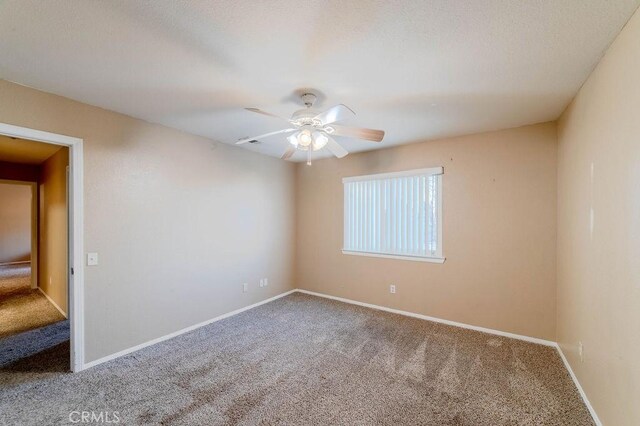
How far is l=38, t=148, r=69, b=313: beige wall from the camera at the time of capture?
369cm

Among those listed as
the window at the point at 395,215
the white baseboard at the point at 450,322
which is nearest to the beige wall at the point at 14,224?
the white baseboard at the point at 450,322

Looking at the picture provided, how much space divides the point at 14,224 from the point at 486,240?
11837 mm

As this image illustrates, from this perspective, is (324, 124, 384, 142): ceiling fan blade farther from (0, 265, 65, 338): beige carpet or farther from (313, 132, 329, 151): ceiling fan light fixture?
(0, 265, 65, 338): beige carpet

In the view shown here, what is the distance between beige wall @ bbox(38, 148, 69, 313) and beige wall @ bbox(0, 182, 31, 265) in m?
4.47

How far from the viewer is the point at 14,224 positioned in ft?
25.5

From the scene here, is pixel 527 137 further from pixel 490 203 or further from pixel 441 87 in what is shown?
pixel 441 87

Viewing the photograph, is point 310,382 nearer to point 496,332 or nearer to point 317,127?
point 317,127

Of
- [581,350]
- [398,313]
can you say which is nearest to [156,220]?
[398,313]

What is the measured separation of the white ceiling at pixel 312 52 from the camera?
4.45 ft

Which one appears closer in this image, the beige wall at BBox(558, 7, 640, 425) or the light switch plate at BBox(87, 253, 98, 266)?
the beige wall at BBox(558, 7, 640, 425)

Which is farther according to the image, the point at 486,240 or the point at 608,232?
the point at 486,240

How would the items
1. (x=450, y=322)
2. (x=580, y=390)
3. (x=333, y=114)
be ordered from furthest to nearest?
(x=450, y=322), (x=580, y=390), (x=333, y=114)

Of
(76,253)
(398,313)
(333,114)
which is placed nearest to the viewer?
(333,114)

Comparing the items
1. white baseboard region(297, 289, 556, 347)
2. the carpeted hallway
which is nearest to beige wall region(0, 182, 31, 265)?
the carpeted hallway
